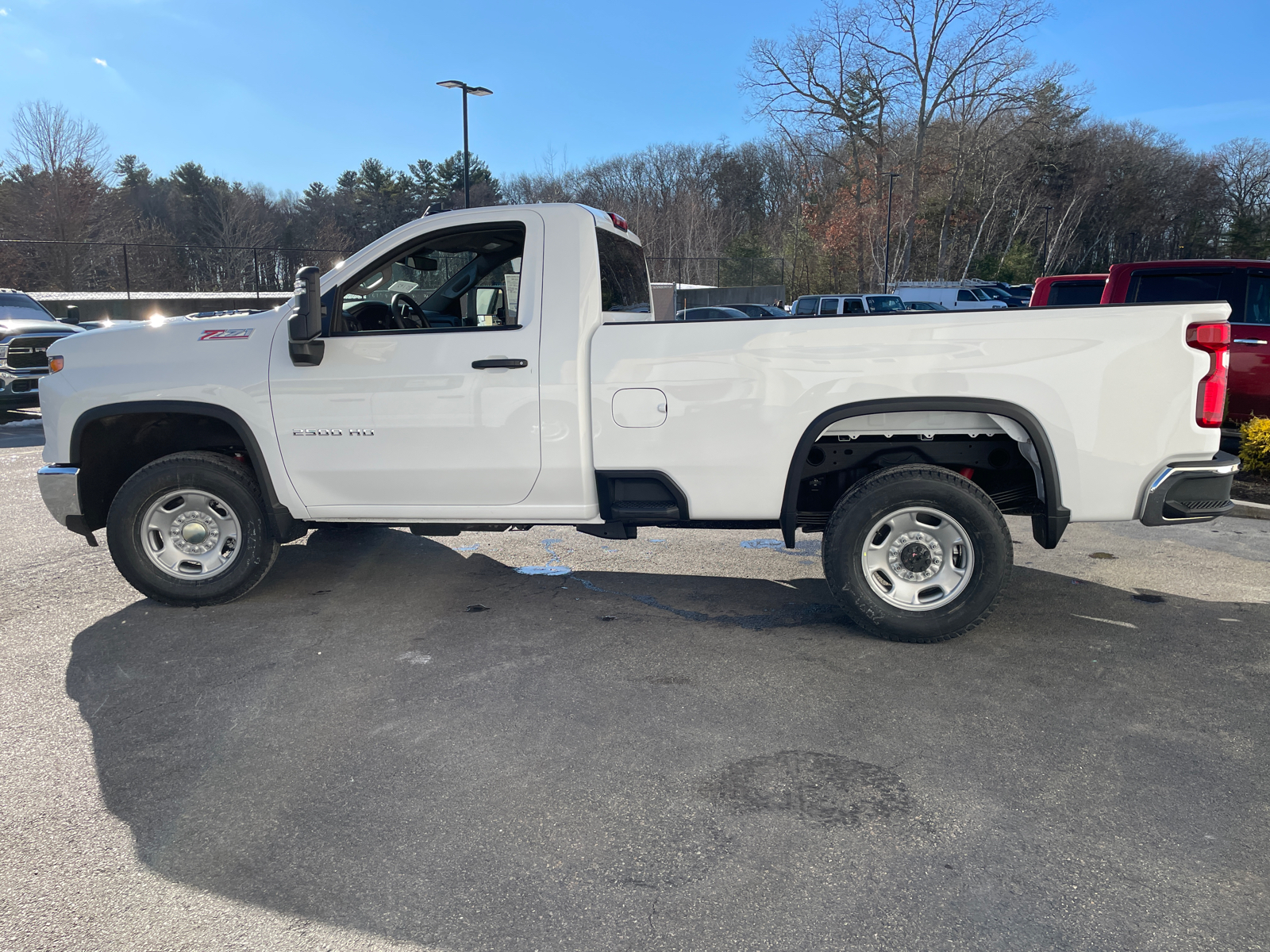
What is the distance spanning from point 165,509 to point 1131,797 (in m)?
4.83

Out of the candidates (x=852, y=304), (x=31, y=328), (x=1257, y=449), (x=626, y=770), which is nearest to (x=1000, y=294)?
(x=852, y=304)

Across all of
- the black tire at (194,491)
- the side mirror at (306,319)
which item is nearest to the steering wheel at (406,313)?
the side mirror at (306,319)

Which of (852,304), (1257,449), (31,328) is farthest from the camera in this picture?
(852,304)

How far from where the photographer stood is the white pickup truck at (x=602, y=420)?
13.1 ft

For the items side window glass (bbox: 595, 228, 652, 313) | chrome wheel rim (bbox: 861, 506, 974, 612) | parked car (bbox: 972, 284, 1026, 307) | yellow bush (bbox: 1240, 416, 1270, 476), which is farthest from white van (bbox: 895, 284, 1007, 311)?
chrome wheel rim (bbox: 861, 506, 974, 612)

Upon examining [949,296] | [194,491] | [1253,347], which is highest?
[949,296]

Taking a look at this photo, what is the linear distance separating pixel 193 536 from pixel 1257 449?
8820mm

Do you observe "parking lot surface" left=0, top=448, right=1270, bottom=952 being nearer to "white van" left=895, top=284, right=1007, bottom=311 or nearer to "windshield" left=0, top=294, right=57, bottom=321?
"windshield" left=0, top=294, right=57, bottom=321

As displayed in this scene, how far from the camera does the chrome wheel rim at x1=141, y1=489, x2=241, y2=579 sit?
4793 mm

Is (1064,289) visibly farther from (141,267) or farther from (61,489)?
(141,267)

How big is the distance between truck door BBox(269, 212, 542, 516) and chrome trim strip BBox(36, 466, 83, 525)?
1231 mm

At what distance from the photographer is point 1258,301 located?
9.04 metres

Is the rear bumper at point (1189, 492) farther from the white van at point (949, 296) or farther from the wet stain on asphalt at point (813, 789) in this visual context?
the white van at point (949, 296)

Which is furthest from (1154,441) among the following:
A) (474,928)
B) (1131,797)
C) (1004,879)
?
(474,928)
